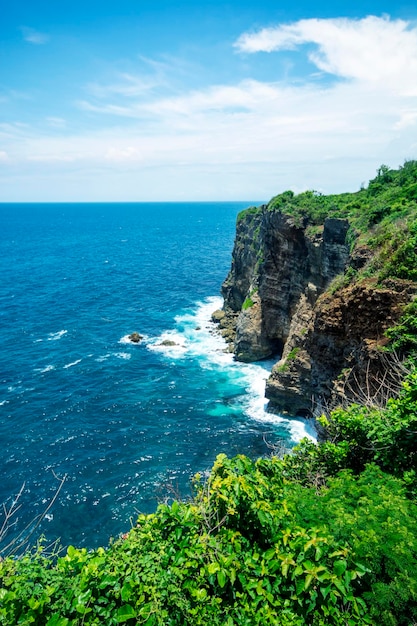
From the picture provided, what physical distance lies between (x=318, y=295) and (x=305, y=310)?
275 centimetres

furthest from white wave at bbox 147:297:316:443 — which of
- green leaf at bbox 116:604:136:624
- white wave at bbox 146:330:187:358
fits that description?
green leaf at bbox 116:604:136:624

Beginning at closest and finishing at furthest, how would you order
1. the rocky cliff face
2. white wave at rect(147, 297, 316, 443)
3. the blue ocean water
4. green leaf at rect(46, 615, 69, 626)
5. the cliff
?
1. green leaf at rect(46, 615, 69, 626)
2. the cliff
3. the rocky cliff face
4. the blue ocean water
5. white wave at rect(147, 297, 316, 443)

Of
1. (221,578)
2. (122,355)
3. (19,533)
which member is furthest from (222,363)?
(221,578)

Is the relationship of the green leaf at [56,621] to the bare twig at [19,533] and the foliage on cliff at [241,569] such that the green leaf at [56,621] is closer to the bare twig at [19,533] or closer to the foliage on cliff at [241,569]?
the foliage on cliff at [241,569]

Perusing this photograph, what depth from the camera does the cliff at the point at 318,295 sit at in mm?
24000

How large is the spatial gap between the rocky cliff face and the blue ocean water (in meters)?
4.25

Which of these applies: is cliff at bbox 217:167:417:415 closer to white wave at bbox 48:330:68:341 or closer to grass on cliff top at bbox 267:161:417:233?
grass on cliff top at bbox 267:161:417:233

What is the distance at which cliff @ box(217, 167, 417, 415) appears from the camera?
2400 cm

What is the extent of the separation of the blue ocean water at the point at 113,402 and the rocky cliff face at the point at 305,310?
13.9ft

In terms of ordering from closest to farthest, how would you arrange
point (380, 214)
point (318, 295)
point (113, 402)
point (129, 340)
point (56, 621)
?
1. point (56, 621)
2. point (380, 214)
3. point (318, 295)
4. point (113, 402)
5. point (129, 340)

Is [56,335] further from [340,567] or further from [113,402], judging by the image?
[340,567]

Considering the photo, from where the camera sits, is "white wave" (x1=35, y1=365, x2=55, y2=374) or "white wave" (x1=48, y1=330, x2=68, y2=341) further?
"white wave" (x1=48, y1=330, x2=68, y2=341)

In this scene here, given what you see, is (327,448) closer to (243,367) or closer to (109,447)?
(109,447)

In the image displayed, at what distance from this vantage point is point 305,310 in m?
45.1
